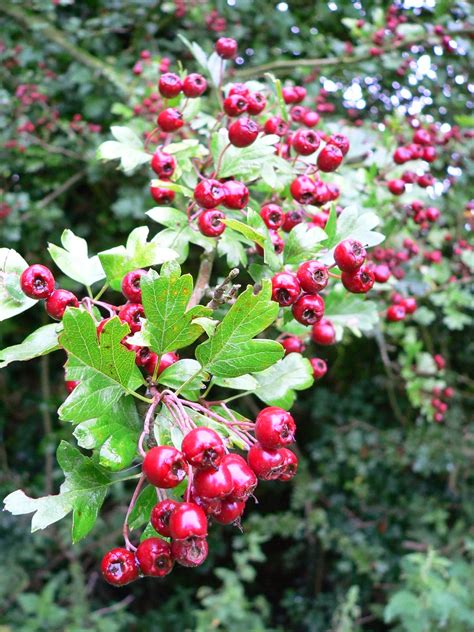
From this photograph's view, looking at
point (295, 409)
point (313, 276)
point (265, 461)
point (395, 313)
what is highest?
point (313, 276)

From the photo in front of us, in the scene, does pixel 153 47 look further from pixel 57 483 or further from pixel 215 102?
pixel 57 483

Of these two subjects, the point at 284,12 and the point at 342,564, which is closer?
the point at 284,12

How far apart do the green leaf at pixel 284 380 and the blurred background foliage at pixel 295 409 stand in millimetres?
1272

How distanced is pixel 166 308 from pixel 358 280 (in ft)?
0.92

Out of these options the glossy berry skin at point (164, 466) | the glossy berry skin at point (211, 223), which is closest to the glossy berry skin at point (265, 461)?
the glossy berry skin at point (164, 466)

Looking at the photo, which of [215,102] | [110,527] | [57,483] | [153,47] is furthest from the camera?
[57,483]

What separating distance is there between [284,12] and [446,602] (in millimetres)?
2538

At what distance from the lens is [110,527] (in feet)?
9.86

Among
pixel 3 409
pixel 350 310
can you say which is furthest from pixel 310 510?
pixel 350 310

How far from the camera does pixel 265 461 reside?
0.69 meters

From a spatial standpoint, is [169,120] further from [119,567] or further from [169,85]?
[119,567]

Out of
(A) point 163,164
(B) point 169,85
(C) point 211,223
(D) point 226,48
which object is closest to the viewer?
(C) point 211,223

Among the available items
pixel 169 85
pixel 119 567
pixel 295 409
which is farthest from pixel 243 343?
pixel 295 409

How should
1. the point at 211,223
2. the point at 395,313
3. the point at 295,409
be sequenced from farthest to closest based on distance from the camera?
the point at 295,409 < the point at 395,313 < the point at 211,223
